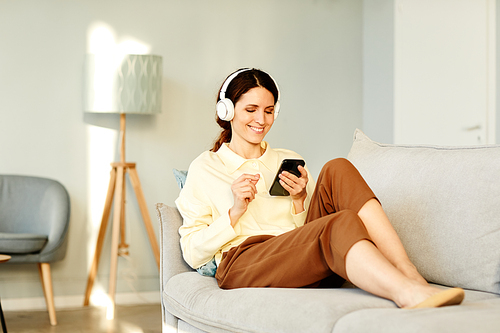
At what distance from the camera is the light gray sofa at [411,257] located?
108 centimetres

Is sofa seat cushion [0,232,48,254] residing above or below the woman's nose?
below

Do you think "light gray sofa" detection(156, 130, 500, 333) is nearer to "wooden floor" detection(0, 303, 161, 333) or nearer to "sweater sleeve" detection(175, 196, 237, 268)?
"sweater sleeve" detection(175, 196, 237, 268)

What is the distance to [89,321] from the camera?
2826mm

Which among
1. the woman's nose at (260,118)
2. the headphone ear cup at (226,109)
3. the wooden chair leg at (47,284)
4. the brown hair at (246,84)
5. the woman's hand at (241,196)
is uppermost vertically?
the brown hair at (246,84)

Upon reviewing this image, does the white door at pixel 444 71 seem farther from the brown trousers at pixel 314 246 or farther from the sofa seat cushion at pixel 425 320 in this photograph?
the sofa seat cushion at pixel 425 320

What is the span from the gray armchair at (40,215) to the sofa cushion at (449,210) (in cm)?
202

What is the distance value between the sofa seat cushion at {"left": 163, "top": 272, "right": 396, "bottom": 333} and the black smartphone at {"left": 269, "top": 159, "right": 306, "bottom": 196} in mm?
363

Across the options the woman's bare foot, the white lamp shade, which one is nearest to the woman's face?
the woman's bare foot

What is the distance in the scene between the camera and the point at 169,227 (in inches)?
67.6

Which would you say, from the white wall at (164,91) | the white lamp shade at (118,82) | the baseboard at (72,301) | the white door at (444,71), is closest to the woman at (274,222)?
the white lamp shade at (118,82)

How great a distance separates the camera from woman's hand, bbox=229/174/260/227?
1.53 m

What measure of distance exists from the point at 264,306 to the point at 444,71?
2.76 metres

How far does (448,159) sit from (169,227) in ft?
3.13

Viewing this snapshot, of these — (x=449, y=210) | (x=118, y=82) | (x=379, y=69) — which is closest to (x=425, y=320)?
(x=449, y=210)
